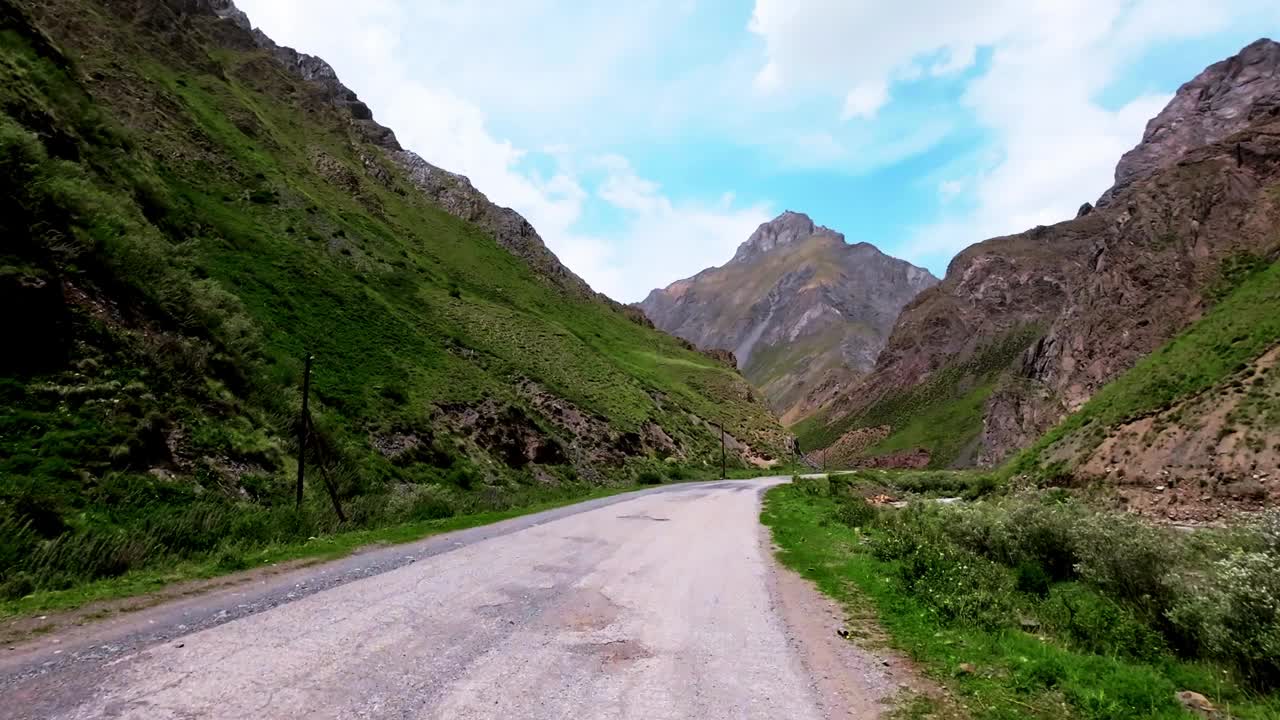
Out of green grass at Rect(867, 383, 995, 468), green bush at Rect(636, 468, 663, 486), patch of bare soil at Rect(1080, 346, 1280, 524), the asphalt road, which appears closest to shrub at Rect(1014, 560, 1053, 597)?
the asphalt road

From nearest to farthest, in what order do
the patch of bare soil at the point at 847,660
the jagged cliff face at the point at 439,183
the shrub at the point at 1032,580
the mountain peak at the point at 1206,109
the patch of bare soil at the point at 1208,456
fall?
the patch of bare soil at the point at 847,660 → the shrub at the point at 1032,580 → the patch of bare soil at the point at 1208,456 → the jagged cliff face at the point at 439,183 → the mountain peak at the point at 1206,109

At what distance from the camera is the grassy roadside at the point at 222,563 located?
8531 millimetres

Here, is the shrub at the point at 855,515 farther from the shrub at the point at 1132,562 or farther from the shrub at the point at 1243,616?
the shrub at the point at 1243,616

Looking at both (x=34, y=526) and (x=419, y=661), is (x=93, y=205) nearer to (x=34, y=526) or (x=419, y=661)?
(x=34, y=526)

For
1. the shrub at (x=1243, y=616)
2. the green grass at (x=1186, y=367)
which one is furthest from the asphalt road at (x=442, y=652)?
the green grass at (x=1186, y=367)

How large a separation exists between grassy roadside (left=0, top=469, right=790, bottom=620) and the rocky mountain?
35679 millimetres

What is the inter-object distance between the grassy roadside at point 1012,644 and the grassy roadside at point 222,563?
1000cm

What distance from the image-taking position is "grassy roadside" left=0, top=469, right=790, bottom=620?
8531 mm

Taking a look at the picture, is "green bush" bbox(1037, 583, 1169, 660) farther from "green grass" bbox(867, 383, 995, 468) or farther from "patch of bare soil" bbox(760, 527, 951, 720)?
"green grass" bbox(867, 383, 995, 468)

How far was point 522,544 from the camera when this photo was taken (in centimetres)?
1528

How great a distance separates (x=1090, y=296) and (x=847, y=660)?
77003 mm

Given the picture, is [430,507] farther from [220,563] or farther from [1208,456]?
[1208,456]

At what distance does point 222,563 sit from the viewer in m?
11.4

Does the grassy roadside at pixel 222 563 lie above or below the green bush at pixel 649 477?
above
